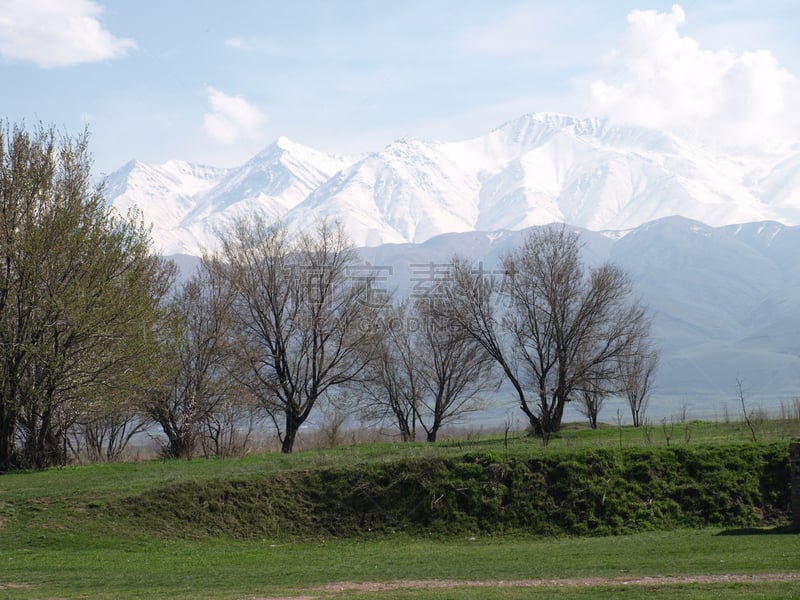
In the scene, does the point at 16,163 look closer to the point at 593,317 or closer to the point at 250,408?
the point at 250,408

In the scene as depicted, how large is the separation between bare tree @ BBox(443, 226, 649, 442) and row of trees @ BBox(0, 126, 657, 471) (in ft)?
0.36

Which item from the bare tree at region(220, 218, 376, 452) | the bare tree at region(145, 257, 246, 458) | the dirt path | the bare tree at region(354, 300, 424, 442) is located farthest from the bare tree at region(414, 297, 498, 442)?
the dirt path

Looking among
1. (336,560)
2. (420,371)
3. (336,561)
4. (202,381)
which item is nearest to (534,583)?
(336,561)

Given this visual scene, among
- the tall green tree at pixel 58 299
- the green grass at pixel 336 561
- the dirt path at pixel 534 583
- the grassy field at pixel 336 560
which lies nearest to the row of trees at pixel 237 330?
the tall green tree at pixel 58 299

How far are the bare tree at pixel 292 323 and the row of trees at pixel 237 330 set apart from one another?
0.33 feet

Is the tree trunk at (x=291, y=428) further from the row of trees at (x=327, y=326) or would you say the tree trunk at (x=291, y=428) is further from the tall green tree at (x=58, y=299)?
the tall green tree at (x=58, y=299)

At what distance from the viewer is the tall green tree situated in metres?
31.7

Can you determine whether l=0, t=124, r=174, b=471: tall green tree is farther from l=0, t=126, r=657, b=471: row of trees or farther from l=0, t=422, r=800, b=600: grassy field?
l=0, t=422, r=800, b=600: grassy field

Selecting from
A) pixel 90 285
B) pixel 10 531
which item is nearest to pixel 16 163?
pixel 90 285

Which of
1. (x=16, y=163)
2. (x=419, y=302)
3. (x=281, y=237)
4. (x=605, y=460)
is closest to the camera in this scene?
(x=605, y=460)

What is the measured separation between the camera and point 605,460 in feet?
89.1

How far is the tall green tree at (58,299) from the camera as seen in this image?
31656 mm

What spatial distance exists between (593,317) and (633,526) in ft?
73.5

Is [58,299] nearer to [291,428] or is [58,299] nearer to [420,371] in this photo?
[291,428]
